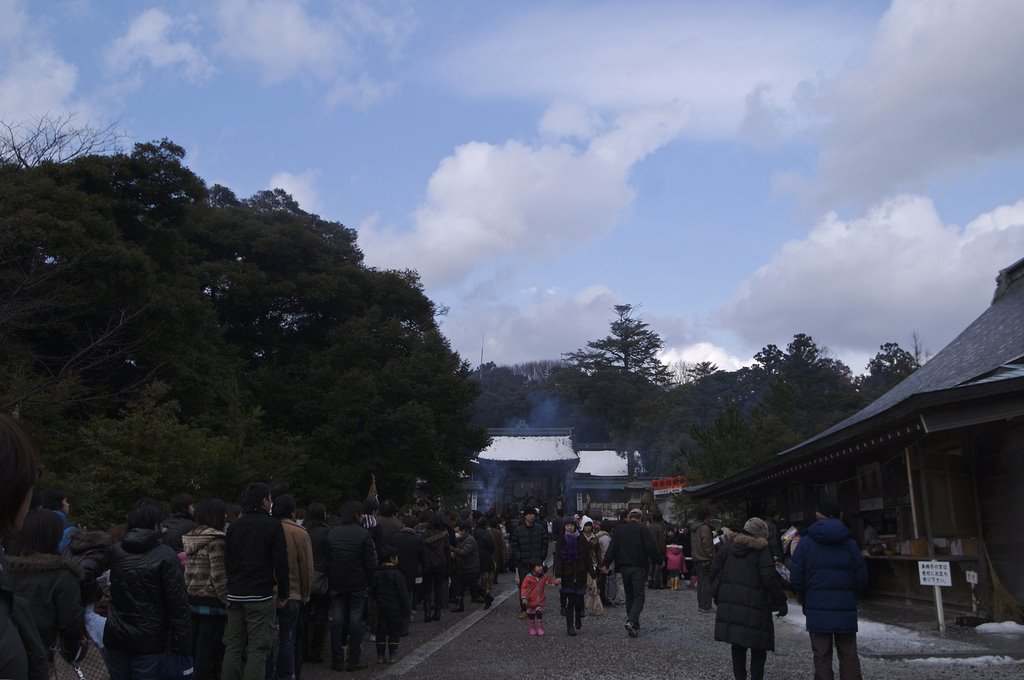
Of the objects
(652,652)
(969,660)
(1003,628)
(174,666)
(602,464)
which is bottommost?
(652,652)

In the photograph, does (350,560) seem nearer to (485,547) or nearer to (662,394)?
(485,547)

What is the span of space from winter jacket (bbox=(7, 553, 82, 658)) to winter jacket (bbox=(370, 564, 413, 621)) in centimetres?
495

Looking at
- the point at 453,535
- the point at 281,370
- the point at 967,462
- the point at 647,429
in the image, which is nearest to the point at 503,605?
the point at 453,535

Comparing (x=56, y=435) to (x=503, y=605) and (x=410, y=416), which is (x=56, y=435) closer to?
(x=503, y=605)

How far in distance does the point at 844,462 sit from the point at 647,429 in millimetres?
43813

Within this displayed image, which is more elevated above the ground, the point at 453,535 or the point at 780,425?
the point at 780,425

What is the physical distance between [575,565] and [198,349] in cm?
1266

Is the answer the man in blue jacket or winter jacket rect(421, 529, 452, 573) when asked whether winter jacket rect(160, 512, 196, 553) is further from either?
winter jacket rect(421, 529, 452, 573)

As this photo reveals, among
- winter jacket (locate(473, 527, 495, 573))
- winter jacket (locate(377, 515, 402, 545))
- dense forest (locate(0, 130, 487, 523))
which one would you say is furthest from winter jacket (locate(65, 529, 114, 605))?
winter jacket (locate(473, 527, 495, 573))

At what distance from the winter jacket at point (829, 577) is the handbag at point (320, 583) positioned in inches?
177

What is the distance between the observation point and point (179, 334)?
1886 cm

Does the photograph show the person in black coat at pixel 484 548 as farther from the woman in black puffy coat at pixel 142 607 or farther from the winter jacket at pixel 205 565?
the woman in black puffy coat at pixel 142 607

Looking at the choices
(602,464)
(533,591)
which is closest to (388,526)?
(533,591)

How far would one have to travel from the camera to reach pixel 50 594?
13.3 ft
